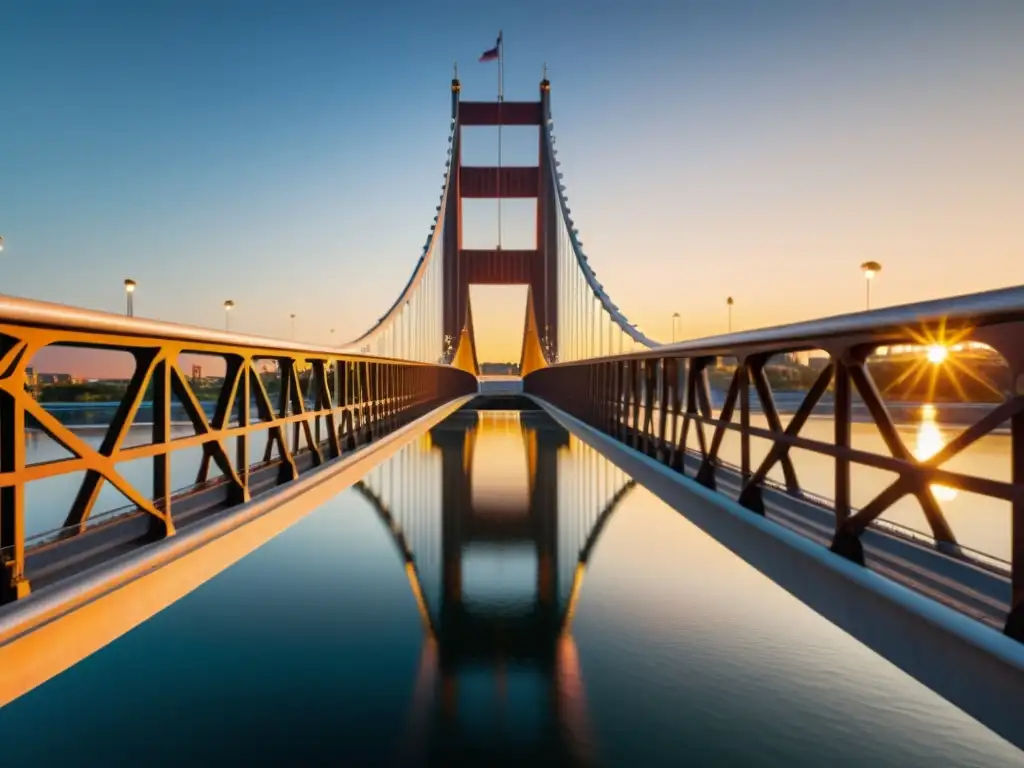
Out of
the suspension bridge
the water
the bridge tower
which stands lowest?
the water

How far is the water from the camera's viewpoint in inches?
233

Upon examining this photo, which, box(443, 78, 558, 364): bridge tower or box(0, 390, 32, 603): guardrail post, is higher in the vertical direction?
box(443, 78, 558, 364): bridge tower

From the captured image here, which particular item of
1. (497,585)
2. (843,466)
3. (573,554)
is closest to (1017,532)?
(843,466)

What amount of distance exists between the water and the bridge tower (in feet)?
123

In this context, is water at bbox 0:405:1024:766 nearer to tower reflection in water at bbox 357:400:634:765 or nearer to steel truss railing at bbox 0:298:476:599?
tower reflection in water at bbox 357:400:634:765

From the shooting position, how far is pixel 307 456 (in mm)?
12031

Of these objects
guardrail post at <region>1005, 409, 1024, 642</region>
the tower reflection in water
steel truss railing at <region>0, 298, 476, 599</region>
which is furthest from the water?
guardrail post at <region>1005, 409, 1024, 642</region>

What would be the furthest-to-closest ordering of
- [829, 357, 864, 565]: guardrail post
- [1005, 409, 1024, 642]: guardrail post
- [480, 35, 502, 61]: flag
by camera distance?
1. [480, 35, 502, 61]: flag
2. [829, 357, 864, 565]: guardrail post
3. [1005, 409, 1024, 642]: guardrail post

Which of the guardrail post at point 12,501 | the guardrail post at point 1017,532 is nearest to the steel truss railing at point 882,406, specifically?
the guardrail post at point 1017,532

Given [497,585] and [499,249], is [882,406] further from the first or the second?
[499,249]

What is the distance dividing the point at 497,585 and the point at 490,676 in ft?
12.3

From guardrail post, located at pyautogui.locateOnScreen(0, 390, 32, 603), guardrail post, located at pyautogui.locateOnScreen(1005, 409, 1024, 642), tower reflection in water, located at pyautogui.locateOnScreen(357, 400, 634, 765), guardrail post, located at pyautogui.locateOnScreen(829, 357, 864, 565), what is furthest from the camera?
tower reflection in water, located at pyautogui.locateOnScreen(357, 400, 634, 765)

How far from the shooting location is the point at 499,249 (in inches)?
2110

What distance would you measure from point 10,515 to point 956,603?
4.38m
